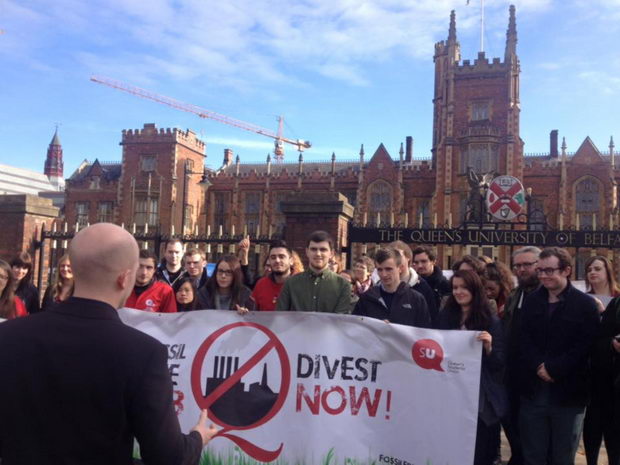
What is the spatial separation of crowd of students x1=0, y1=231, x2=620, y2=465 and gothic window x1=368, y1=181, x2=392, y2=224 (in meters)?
33.4

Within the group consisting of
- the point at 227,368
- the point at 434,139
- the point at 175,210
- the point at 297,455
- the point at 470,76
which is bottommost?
the point at 297,455

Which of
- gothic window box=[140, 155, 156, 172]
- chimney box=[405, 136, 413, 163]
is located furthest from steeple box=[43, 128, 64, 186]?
chimney box=[405, 136, 413, 163]

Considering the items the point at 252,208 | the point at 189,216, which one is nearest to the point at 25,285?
the point at 189,216

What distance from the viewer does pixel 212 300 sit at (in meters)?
5.69

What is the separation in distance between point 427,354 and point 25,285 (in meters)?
4.62

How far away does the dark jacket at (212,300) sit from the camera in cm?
551

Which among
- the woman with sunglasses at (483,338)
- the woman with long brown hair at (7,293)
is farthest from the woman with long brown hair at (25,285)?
the woman with sunglasses at (483,338)

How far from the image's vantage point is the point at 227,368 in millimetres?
4215

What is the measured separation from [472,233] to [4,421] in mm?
9745

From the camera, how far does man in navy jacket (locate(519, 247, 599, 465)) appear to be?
4.04 meters

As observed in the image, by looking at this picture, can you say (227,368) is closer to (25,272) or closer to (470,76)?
(25,272)

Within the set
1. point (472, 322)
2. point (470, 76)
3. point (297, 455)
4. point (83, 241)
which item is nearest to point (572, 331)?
point (472, 322)

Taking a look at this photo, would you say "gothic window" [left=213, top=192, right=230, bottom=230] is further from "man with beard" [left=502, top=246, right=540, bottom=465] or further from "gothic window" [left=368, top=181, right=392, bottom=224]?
"man with beard" [left=502, top=246, right=540, bottom=465]

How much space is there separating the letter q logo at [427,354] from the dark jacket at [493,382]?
391 mm
